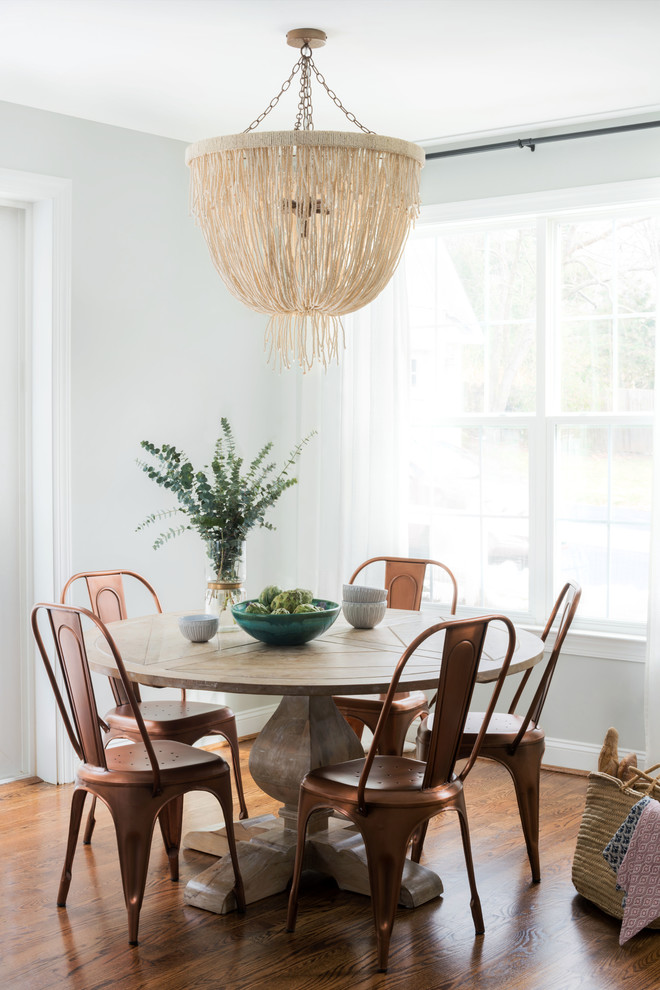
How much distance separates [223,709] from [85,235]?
2.05m

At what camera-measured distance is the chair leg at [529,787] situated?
308cm

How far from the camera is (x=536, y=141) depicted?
168 inches

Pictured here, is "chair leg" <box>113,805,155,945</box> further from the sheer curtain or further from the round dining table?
the sheer curtain

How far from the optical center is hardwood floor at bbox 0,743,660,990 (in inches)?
99.4

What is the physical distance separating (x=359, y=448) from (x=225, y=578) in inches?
68.7

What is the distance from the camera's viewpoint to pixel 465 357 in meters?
4.73

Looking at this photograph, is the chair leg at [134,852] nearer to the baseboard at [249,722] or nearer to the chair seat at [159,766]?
the chair seat at [159,766]

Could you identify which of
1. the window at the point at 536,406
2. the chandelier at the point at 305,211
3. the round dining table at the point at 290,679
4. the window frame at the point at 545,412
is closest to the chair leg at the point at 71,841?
the round dining table at the point at 290,679

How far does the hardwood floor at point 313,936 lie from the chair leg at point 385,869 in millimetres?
106

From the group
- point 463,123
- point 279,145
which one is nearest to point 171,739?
point 279,145

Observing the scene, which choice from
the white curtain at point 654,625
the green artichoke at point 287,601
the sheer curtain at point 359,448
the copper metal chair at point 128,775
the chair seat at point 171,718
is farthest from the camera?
the sheer curtain at point 359,448

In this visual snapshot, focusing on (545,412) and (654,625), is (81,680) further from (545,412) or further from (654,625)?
(545,412)

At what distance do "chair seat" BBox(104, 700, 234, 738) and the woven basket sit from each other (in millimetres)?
1196

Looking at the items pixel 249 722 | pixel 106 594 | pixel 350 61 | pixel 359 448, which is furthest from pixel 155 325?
pixel 249 722
